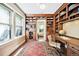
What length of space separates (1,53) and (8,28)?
131cm

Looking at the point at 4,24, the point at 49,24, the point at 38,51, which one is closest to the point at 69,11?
the point at 38,51

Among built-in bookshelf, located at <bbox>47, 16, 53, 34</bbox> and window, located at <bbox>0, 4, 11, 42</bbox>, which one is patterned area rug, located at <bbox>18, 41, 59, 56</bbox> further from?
built-in bookshelf, located at <bbox>47, 16, 53, 34</bbox>

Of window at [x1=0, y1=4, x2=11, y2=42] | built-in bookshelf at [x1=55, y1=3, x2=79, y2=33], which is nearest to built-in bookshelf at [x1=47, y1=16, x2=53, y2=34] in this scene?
built-in bookshelf at [x1=55, y1=3, x2=79, y2=33]

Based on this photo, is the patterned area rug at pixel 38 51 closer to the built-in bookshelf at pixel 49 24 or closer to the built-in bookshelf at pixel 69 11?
the built-in bookshelf at pixel 69 11

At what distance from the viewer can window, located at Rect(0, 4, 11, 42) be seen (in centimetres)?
348

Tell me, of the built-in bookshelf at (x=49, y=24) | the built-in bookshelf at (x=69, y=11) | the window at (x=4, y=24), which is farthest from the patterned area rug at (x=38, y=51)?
the built-in bookshelf at (x=49, y=24)

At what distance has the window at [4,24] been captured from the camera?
3482 mm

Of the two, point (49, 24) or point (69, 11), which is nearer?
point (69, 11)

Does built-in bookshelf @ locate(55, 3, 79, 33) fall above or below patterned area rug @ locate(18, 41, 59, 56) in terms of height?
above

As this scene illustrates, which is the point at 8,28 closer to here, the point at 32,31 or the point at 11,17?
the point at 11,17

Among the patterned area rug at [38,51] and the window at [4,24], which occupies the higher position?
the window at [4,24]

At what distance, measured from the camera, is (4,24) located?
370 cm

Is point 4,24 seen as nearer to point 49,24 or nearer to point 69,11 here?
point 69,11

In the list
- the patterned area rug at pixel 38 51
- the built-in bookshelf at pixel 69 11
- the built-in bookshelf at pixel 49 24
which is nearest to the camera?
the built-in bookshelf at pixel 69 11
